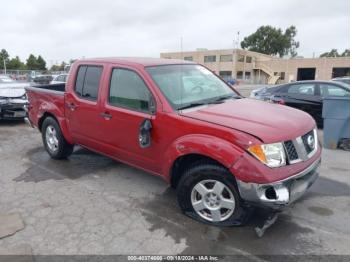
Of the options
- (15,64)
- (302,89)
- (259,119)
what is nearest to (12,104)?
(259,119)

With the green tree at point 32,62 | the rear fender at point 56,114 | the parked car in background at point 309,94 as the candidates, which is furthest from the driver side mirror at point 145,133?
the green tree at point 32,62

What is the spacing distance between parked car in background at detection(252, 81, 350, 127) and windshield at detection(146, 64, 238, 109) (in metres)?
5.00

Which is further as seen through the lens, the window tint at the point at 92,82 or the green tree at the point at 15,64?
the green tree at the point at 15,64

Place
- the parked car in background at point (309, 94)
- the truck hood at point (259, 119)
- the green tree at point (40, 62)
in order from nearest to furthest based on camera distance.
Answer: the truck hood at point (259, 119) < the parked car in background at point (309, 94) < the green tree at point (40, 62)

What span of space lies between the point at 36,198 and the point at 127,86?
190 cm

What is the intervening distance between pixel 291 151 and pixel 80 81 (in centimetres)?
331

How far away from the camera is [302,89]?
915cm

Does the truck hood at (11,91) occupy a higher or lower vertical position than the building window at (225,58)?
lower

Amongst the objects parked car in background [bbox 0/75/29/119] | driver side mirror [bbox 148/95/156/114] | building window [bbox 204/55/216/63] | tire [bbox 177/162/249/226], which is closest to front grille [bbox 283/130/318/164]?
tire [bbox 177/162/249/226]

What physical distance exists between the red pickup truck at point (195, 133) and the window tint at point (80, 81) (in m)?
0.02

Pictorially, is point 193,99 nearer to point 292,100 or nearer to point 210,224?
point 210,224

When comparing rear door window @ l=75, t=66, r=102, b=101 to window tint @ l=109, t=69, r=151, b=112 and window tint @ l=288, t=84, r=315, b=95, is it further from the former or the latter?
window tint @ l=288, t=84, r=315, b=95

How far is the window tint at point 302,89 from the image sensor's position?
895 centimetres

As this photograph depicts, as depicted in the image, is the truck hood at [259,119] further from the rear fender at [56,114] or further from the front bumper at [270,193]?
the rear fender at [56,114]
